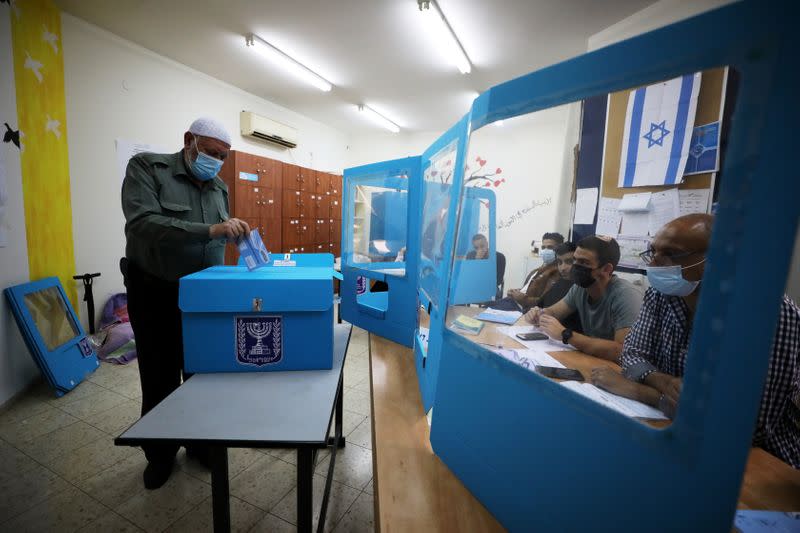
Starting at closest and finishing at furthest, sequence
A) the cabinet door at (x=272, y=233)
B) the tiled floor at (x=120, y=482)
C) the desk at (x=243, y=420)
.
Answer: the desk at (x=243, y=420)
the tiled floor at (x=120, y=482)
the cabinet door at (x=272, y=233)

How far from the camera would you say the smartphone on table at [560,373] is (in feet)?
1.83

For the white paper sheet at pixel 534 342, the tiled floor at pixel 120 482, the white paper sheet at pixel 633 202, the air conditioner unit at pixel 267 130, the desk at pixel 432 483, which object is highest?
the air conditioner unit at pixel 267 130

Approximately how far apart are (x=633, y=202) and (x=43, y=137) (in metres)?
3.93

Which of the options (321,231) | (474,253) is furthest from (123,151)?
(474,253)

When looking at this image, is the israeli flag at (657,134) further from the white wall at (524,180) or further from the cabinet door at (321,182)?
the cabinet door at (321,182)

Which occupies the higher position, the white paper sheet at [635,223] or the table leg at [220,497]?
the white paper sheet at [635,223]

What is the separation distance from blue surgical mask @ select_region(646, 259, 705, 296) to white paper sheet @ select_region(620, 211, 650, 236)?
0.12 meters

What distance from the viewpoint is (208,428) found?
32.1 inches

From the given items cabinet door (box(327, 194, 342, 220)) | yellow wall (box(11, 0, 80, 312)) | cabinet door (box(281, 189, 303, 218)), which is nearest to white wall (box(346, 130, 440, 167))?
cabinet door (box(327, 194, 342, 220))

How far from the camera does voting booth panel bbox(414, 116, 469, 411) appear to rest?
A: 0.79 m

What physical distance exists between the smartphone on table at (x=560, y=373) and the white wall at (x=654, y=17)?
2468 mm

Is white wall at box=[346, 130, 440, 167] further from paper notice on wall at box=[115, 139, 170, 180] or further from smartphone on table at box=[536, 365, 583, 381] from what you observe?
smartphone on table at box=[536, 365, 583, 381]

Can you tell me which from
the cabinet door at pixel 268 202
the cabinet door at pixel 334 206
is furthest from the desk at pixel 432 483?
the cabinet door at pixel 334 206

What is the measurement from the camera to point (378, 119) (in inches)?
224
